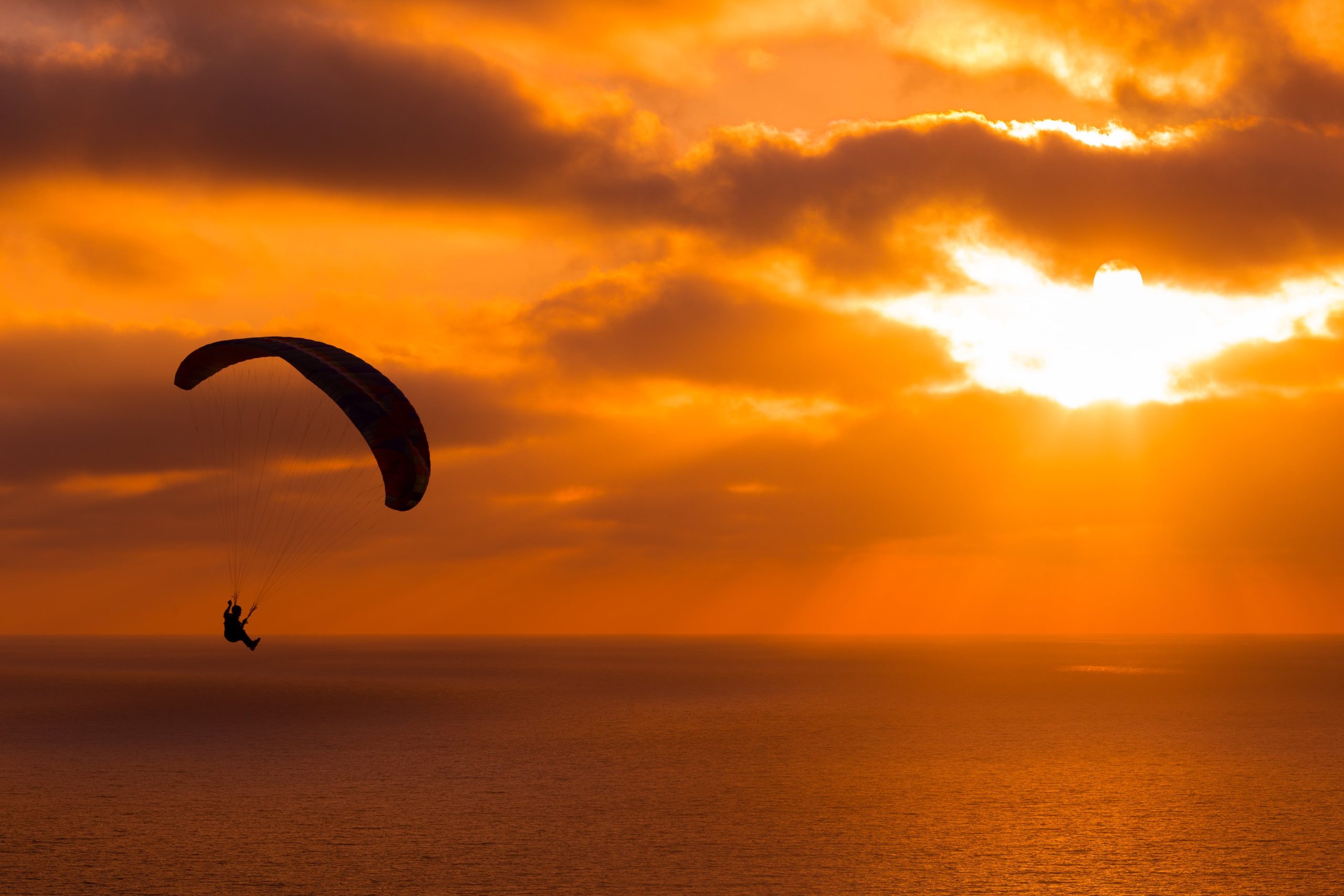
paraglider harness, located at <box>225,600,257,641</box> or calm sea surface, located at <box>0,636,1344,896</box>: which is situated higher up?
paraglider harness, located at <box>225,600,257,641</box>

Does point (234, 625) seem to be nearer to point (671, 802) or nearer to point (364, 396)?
point (364, 396)

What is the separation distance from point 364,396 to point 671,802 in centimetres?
3184

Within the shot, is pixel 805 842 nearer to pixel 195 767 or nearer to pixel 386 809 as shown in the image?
pixel 386 809

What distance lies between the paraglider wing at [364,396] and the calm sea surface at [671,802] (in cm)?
1549

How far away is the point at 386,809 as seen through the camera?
6197cm

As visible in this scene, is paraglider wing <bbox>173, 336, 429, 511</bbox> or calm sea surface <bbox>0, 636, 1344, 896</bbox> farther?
calm sea surface <bbox>0, 636, 1344, 896</bbox>

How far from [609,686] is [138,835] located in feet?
430

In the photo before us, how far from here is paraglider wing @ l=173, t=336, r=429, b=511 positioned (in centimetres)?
4394

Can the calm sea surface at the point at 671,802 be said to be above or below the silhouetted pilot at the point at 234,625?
below

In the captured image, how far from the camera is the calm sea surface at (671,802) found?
4809 centimetres

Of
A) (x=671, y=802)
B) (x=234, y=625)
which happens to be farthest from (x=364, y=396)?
(x=671, y=802)

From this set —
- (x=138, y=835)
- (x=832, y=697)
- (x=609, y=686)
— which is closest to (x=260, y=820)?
(x=138, y=835)

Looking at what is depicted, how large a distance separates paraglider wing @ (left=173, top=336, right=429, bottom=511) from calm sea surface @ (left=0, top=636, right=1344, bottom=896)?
1549cm

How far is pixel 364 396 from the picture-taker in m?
44.2
